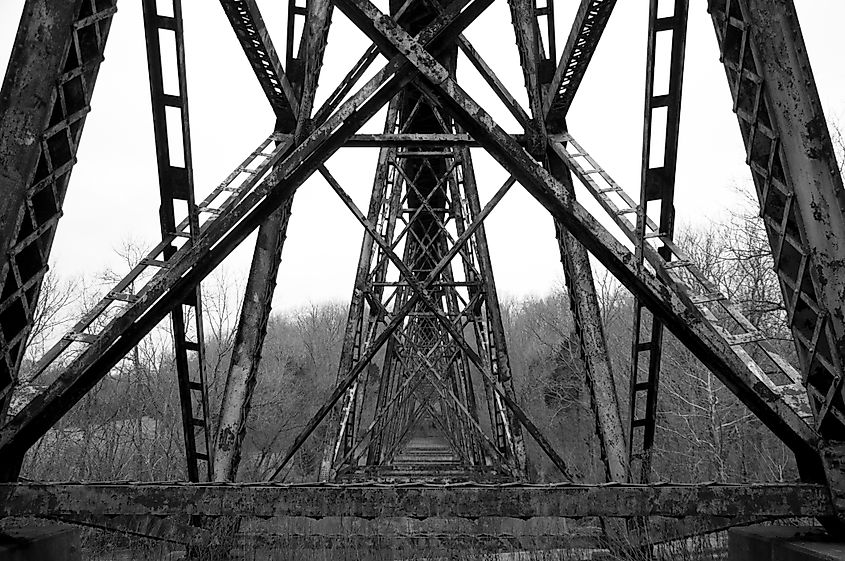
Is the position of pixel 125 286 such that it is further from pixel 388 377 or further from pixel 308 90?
pixel 388 377

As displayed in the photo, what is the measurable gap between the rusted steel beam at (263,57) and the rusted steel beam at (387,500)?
8.86 feet

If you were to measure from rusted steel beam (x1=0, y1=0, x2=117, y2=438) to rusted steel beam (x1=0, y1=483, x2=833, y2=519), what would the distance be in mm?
456

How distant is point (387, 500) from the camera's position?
228cm

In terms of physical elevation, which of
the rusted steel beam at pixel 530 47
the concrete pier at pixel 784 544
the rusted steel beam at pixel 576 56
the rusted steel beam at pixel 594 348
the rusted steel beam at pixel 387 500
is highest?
the rusted steel beam at pixel 530 47

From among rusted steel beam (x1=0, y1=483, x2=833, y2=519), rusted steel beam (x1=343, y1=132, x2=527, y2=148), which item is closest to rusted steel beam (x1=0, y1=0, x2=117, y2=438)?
rusted steel beam (x1=0, y1=483, x2=833, y2=519)

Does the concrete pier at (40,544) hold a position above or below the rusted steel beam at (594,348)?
below

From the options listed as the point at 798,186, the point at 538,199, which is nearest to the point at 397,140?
the point at 538,199

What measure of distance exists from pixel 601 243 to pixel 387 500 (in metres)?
1.46

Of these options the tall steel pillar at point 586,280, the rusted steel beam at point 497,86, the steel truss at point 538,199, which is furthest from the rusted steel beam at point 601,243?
the rusted steel beam at point 497,86

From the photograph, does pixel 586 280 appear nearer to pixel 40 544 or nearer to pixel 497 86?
pixel 497 86

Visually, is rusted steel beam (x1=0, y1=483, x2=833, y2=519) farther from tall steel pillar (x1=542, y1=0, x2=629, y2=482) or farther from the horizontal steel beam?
the horizontal steel beam

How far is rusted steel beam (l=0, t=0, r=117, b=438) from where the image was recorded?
7.09 feet

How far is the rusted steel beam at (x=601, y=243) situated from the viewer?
2270 millimetres

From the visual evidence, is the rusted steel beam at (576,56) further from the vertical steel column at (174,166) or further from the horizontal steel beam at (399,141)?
the vertical steel column at (174,166)
